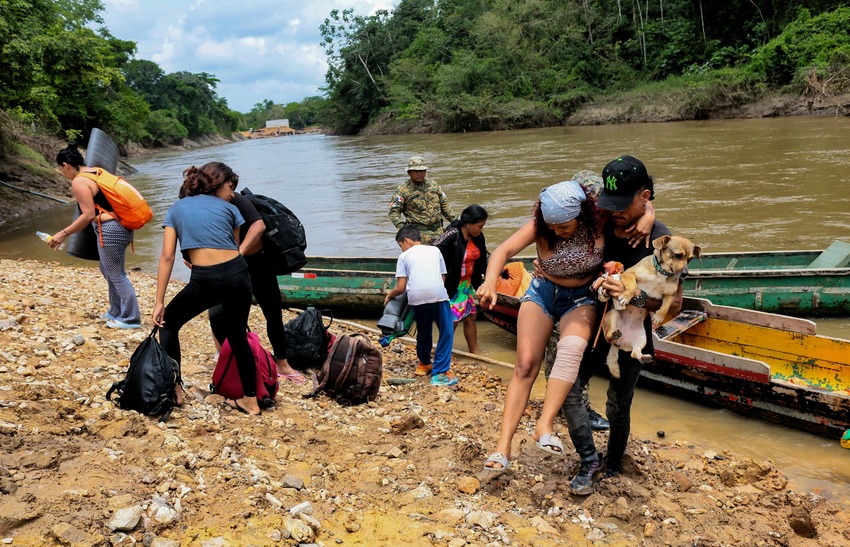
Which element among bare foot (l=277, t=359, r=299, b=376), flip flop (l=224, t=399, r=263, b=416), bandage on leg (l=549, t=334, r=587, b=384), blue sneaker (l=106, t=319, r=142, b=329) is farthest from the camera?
blue sneaker (l=106, t=319, r=142, b=329)

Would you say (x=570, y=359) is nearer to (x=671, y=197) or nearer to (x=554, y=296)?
(x=554, y=296)

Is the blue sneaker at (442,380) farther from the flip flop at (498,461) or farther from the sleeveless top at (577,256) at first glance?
the sleeveless top at (577,256)

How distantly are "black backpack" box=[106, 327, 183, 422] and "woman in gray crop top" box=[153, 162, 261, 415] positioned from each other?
8.7 inches

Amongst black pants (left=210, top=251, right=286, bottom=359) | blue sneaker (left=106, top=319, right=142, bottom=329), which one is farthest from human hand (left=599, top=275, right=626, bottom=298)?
blue sneaker (left=106, top=319, right=142, bottom=329)

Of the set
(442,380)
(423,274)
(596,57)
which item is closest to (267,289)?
(423,274)

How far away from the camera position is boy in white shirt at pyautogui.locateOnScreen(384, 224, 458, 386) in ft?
18.5

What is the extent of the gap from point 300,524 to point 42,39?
665 inches

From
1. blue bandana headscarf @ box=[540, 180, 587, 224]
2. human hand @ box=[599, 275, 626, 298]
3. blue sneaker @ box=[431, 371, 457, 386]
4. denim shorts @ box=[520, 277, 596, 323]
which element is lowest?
blue sneaker @ box=[431, 371, 457, 386]

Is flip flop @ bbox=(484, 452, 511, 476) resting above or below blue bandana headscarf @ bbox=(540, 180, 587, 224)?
below

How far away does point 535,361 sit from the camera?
142 inches

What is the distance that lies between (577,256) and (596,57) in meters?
45.2

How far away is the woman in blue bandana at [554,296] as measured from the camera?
346 centimetres

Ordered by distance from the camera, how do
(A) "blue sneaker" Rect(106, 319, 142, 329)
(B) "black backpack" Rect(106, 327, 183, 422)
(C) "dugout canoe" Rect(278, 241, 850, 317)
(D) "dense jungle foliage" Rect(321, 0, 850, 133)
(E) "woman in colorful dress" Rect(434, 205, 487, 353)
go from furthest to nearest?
(D) "dense jungle foliage" Rect(321, 0, 850, 133) < (C) "dugout canoe" Rect(278, 241, 850, 317) < (A) "blue sneaker" Rect(106, 319, 142, 329) < (E) "woman in colorful dress" Rect(434, 205, 487, 353) < (B) "black backpack" Rect(106, 327, 183, 422)

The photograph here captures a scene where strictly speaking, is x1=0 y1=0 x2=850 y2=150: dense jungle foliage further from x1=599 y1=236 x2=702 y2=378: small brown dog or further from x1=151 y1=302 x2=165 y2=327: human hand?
x1=599 y1=236 x2=702 y2=378: small brown dog
